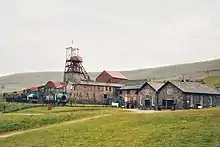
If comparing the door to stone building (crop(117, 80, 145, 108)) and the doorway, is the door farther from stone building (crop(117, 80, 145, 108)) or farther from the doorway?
stone building (crop(117, 80, 145, 108))

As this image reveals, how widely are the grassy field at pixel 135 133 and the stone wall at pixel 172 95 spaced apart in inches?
1143

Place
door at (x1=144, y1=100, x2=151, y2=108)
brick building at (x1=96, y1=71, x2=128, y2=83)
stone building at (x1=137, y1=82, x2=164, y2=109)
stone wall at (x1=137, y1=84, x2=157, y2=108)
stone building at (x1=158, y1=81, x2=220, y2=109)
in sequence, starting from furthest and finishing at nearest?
brick building at (x1=96, y1=71, x2=128, y2=83), door at (x1=144, y1=100, x2=151, y2=108), stone building at (x1=137, y1=82, x2=164, y2=109), stone wall at (x1=137, y1=84, x2=157, y2=108), stone building at (x1=158, y1=81, x2=220, y2=109)

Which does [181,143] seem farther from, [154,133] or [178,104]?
[178,104]

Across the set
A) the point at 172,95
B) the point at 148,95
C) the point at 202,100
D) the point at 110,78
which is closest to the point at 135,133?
the point at 172,95

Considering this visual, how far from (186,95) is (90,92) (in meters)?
36.9

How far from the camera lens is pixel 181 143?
33.4 m

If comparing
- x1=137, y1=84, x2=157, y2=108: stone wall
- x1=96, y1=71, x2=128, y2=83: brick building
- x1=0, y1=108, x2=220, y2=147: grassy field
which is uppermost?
x1=96, y1=71, x2=128, y2=83: brick building

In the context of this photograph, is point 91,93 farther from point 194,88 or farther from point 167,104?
point 194,88

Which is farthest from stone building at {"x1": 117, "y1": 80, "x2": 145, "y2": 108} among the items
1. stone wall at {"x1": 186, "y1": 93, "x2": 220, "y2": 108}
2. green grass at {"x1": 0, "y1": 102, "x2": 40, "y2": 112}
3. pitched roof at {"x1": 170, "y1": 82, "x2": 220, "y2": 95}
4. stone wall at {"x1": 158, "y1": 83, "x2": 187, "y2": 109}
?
green grass at {"x1": 0, "y1": 102, "x2": 40, "y2": 112}

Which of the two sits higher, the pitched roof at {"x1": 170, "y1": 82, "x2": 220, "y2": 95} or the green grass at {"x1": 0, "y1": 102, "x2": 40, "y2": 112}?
the pitched roof at {"x1": 170, "y1": 82, "x2": 220, "y2": 95}

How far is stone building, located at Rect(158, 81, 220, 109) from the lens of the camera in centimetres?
7588

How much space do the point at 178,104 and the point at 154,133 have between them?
40.4 m

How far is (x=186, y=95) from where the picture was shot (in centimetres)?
7581

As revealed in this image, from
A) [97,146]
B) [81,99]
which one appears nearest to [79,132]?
[97,146]
